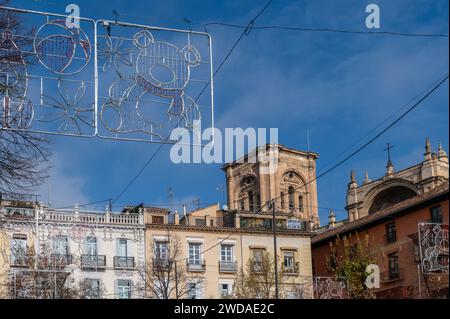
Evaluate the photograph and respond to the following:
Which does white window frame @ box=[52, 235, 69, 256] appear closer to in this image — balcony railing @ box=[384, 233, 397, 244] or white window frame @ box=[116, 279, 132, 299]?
white window frame @ box=[116, 279, 132, 299]

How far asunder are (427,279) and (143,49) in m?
20.9

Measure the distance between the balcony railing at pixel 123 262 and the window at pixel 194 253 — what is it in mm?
4431

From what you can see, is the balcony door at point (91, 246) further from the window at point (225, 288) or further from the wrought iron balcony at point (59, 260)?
the window at point (225, 288)

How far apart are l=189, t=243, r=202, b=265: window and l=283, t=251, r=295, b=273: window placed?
4323mm

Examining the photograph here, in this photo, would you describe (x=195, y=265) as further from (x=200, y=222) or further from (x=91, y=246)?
(x=91, y=246)

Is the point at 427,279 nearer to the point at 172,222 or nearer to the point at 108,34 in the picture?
the point at 172,222

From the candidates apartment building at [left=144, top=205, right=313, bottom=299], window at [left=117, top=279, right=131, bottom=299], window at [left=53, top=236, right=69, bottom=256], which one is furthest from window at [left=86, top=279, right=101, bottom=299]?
apartment building at [left=144, top=205, right=313, bottom=299]

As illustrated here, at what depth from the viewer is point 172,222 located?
42.7m

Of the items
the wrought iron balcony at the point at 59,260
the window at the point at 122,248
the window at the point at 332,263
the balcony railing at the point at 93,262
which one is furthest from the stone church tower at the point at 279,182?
the wrought iron balcony at the point at 59,260

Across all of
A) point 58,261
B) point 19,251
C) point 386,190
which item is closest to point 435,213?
point 58,261

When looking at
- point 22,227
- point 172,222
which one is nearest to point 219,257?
point 172,222

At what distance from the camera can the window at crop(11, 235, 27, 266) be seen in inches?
1086

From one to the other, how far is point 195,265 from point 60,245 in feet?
32.9

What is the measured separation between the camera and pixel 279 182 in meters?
30.2
